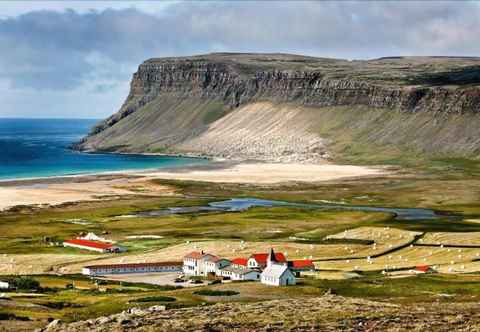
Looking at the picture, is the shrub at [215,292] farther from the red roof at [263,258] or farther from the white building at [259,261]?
the red roof at [263,258]

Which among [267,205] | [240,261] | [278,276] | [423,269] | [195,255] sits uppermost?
[267,205]

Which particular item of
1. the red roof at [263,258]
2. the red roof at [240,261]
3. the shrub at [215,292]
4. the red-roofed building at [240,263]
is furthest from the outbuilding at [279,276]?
the red roof at [240,261]

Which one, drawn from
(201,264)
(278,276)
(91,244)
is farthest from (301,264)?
(91,244)

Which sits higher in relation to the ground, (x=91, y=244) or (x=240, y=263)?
(x=91, y=244)

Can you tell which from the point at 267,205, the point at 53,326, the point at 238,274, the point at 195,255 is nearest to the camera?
the point at 53,326

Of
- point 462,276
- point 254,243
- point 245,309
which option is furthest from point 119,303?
point 254,243

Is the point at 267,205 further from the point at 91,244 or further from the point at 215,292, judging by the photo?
the point at 215,292

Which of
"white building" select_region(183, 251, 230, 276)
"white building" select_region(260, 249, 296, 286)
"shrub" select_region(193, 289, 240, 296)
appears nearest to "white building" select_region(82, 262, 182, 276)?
"white building" select_region(183, 251, 230, 276)

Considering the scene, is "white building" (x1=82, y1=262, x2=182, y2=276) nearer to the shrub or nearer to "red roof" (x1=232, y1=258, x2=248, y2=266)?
"red roof" (x1=232, y1=258, x2=248, y2=266)
